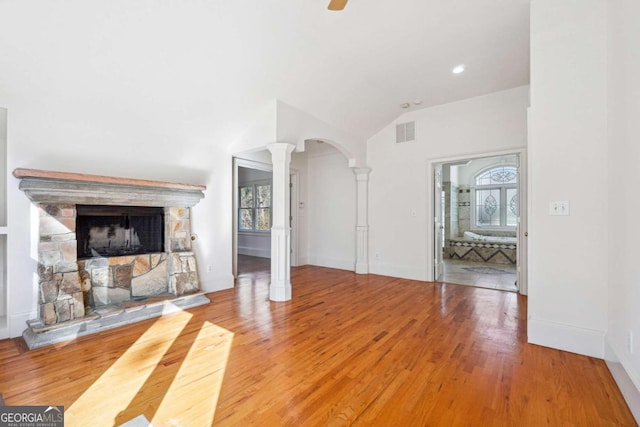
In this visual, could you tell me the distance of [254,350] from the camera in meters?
2.34

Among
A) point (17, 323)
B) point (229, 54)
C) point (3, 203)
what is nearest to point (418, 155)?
point (229, 54)

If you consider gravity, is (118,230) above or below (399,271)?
above

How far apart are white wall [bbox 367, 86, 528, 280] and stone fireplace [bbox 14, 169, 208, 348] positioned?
10.6ft

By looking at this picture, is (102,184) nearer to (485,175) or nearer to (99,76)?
(99,76)

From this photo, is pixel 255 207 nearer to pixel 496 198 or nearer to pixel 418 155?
pixel 418 155

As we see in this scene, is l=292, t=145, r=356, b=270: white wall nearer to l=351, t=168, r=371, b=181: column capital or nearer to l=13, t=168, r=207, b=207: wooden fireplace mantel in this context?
l=351, t=168, r=371, b=181: column capital

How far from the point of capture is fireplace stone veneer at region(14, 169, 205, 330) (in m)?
2.65

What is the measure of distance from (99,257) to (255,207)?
4798mm

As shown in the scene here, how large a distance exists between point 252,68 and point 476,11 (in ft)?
7.44

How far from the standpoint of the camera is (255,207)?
309 inches

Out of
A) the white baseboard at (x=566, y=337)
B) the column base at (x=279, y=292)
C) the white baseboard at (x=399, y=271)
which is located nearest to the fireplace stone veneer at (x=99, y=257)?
the column base at (x=279, y=292)

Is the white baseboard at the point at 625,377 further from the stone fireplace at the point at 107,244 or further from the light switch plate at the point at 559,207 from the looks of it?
the stone fireplace at the point at 107,244

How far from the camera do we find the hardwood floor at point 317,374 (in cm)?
158

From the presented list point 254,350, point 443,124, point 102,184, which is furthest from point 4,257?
point 443,124
